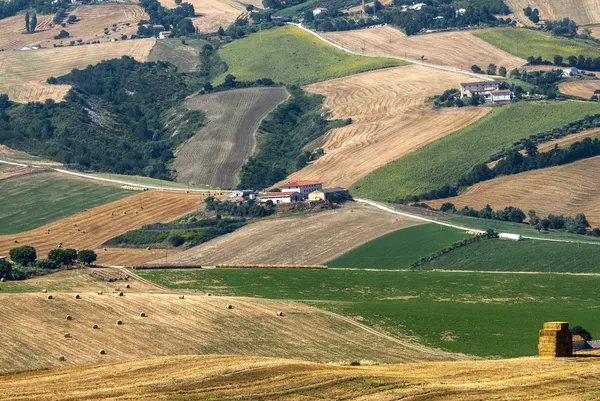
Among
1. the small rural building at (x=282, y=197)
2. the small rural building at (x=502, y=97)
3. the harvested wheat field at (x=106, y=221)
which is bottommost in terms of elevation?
the harvested wheat field at (x=106, y=221)

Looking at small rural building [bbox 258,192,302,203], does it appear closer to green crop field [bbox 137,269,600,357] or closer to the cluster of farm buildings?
the cluster of farm buildings

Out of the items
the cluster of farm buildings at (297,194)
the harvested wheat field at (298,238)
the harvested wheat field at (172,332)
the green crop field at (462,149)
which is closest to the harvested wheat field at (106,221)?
the cluster of farm buildings at (297,194)

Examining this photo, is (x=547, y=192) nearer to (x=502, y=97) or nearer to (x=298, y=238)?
(x=298, y=238)

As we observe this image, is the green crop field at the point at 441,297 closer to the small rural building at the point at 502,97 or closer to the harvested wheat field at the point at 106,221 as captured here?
the harvested wheat field at the point at 106,221

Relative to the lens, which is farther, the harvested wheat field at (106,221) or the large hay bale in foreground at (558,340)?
the harvested wheat field at (106,221)

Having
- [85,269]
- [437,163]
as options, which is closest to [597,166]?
[437,163]

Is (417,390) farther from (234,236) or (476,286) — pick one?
(234,236)

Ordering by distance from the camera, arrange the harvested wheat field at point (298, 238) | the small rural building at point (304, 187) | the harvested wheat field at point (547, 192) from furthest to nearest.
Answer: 1. the small rural building at point (304, 187)
2. the harvested wheat field at point (547, 192)
3. the harvested wheat field at point (298, 238)

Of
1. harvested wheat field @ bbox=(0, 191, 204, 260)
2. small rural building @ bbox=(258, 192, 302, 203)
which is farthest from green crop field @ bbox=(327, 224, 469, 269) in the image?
harvested wheat field @ bbox=(0, 191, 204, 260)
